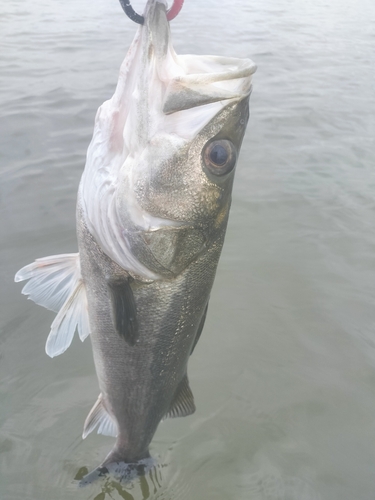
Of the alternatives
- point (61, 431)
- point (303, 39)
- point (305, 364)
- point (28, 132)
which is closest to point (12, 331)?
point (61, 431)

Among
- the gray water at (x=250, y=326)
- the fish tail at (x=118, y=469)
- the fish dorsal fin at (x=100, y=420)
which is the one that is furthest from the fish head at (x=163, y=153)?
the gray water at (x=250, y=326)

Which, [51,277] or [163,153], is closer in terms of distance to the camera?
[163,153]

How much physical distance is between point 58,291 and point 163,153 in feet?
2.89

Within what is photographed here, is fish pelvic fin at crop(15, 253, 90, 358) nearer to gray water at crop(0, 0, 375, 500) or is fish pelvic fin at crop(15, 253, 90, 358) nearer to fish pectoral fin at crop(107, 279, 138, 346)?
fish pectoral fin at crop(107, 279, 138, 346)

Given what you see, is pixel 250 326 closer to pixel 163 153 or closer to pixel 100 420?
pixel 100 420

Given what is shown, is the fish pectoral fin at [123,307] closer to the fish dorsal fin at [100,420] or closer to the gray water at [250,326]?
the fish dorsal fin at [100,420]

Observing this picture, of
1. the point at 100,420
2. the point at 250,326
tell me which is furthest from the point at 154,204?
the point at 250,326

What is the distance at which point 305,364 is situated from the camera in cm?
331

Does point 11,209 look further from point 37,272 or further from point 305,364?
point 305,364

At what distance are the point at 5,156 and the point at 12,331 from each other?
258 centimetres

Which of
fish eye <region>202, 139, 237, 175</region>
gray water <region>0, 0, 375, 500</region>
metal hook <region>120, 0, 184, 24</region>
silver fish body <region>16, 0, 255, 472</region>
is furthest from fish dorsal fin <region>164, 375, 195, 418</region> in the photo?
metal hook <region>120, 0, 184, 24</region>

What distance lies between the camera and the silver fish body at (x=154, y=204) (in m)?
1.62

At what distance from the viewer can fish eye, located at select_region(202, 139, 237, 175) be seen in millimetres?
1668

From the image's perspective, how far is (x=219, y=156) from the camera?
1.67 m
